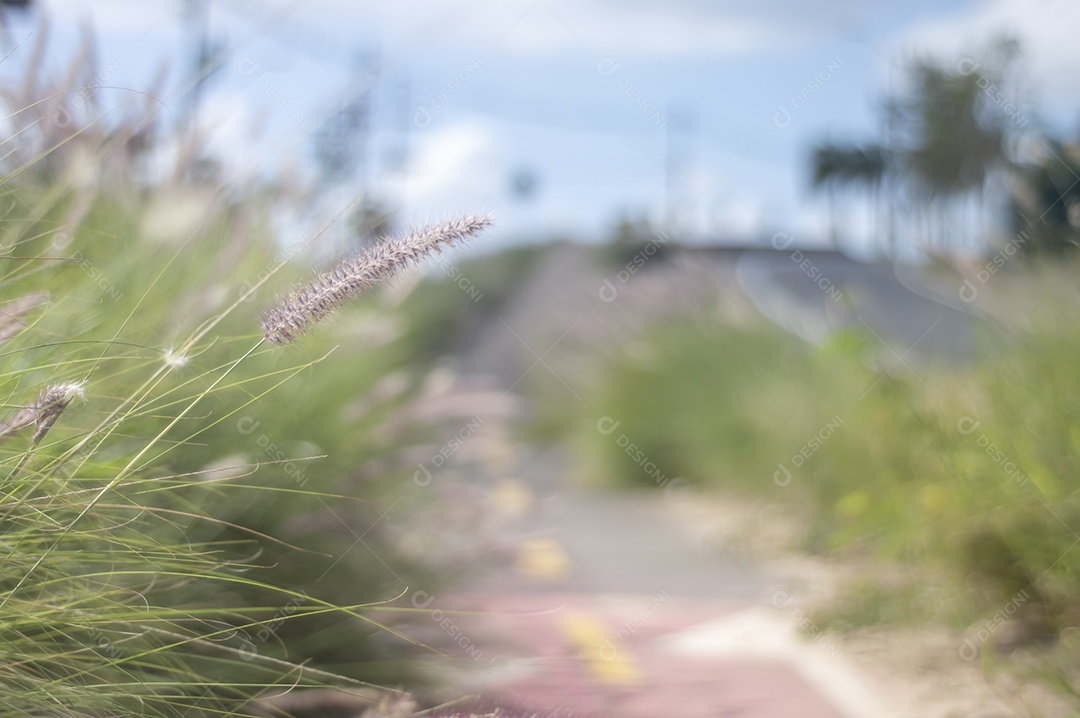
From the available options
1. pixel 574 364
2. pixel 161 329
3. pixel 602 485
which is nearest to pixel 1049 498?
pixel 161 329

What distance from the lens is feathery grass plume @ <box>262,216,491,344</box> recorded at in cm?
199

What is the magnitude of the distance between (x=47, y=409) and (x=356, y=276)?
572 mm

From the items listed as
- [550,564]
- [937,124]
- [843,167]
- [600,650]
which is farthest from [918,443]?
[843,167]

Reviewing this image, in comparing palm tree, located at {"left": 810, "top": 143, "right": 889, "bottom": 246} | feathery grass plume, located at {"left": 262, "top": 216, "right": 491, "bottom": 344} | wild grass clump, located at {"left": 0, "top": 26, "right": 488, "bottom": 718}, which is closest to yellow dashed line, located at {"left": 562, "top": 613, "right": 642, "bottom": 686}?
wild grass clump, located at {"left": 0, "top": 26, "right": 488, "bottom": 718}

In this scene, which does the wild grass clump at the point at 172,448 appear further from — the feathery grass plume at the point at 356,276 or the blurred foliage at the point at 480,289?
the blurred foliage at the point at 480,289

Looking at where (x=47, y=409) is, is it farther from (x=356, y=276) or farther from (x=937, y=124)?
(x=937, y=124)

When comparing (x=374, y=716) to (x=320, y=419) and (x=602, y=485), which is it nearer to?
(x=320, y=419)

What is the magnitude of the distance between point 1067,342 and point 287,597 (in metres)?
2.96

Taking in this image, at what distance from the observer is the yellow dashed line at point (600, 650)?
4.21m

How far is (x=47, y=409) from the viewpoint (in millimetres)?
1755

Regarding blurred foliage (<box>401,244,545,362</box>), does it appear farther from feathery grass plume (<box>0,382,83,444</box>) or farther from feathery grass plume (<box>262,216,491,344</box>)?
feathery grass plume (<box>0,382,83,444</box>)

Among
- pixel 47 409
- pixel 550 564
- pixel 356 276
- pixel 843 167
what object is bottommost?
pixel 47 409

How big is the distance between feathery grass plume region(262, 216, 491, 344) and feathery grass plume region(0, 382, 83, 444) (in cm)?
37

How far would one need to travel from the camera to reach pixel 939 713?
12.2ft
